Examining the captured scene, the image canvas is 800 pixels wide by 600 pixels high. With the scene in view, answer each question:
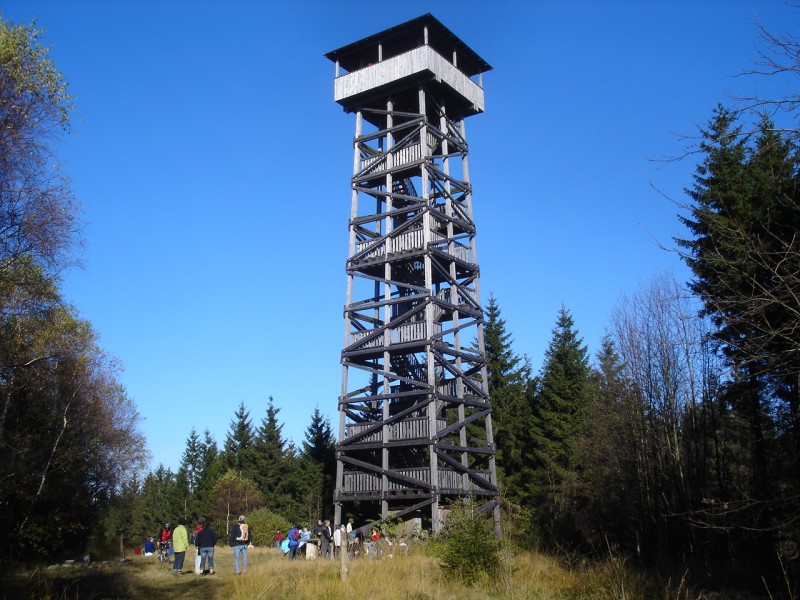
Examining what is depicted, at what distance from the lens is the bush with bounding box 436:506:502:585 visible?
13664mm

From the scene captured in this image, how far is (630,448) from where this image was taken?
23250 mm

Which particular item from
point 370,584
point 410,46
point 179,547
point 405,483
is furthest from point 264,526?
point 370,584

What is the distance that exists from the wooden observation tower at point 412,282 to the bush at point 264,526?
7154mm

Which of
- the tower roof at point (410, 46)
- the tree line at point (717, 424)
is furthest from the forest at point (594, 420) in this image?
the tower roof at point (410, 46)

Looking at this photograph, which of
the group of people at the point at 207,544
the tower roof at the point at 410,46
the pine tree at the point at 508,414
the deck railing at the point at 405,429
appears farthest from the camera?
A: the pine tree at the point at 508,414

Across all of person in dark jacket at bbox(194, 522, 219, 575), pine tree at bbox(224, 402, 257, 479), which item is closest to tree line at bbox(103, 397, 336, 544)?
pine tree at bbox(224, 402, 257, 479)

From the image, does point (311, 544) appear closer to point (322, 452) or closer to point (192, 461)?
point (322, 452)

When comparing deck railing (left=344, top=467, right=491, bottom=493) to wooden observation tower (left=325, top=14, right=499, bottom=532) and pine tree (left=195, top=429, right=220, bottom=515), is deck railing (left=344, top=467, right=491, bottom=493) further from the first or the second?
pine tree (left=195, top=429, right=220, bottom=515)

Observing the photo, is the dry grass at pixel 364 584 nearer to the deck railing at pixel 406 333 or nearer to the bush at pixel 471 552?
the bush at pixel 471 552

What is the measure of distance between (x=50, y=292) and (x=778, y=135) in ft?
57.3

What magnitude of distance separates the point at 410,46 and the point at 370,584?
87.1 ft

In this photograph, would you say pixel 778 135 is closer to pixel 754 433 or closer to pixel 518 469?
pixel 754 433

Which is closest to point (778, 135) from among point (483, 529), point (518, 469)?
point (483, 529)

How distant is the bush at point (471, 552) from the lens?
1366 cm
